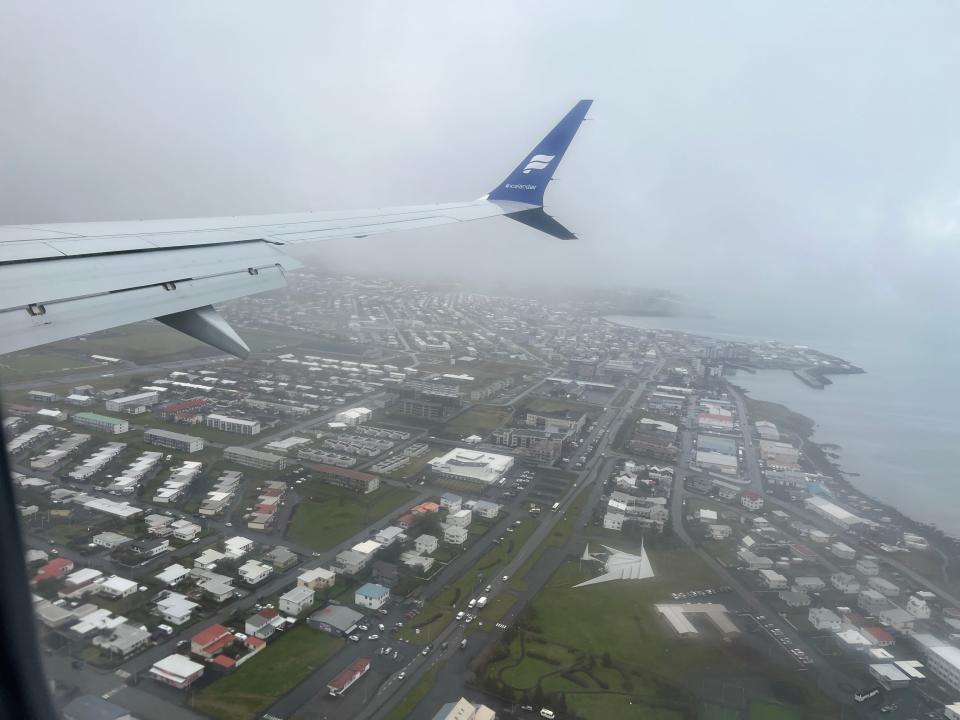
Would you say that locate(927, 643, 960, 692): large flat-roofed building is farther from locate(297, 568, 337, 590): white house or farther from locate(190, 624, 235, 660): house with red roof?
locate(190, 624, 235, 660): house with red roof

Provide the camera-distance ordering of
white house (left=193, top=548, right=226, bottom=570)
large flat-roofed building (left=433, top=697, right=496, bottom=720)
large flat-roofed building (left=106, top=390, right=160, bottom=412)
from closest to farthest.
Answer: large flat-roofed building (left=433, top=697, right=496, bottom=720) → white house (left=193, top=548, right=226, bottom=570) → large flat-roofed building (left=106, top=390, right=160, bottom=412)

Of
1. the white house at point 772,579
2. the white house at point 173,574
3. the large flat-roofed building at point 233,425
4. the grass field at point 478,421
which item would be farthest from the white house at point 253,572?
the white house at point 772,579

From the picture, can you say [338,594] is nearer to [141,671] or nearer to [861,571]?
[141,671]

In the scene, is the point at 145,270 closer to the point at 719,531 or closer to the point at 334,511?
the point at 334,511

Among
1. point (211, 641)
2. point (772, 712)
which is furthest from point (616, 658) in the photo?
point (211, 641)

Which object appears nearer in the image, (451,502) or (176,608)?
(176,608)

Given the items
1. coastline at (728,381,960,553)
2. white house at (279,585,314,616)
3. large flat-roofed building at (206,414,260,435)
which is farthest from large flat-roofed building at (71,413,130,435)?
coastline at (728,381,960,553)

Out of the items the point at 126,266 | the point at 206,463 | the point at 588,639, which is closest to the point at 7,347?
the point at 126,266
